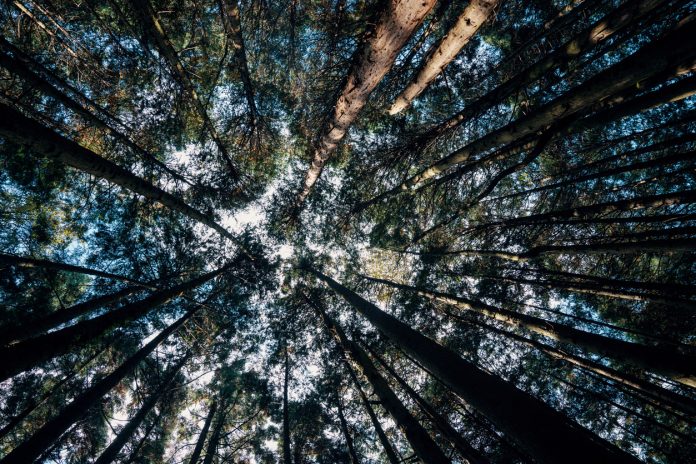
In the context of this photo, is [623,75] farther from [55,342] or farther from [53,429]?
[53,429]

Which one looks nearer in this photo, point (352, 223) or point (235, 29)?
point (235, 29)

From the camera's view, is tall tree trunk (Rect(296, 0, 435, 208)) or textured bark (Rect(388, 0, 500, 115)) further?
textured bark (Rect(388, 0, 500, 115))

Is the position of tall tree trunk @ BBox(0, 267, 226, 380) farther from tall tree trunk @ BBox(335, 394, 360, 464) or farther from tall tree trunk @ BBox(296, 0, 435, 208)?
tall tree trunk @ BBox(335, 394, 360, 464)

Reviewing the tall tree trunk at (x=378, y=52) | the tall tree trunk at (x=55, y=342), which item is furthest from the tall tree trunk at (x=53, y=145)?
the tall tree trunk at (x=378, y=52)

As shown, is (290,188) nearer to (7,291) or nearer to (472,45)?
(472,45)

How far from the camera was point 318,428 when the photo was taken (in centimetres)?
1065

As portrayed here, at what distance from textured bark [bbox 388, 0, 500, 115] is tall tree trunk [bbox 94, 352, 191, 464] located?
11466 mm

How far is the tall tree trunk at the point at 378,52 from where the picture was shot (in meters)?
3.39

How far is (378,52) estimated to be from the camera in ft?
12.9

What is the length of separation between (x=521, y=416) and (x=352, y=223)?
34.9 feet

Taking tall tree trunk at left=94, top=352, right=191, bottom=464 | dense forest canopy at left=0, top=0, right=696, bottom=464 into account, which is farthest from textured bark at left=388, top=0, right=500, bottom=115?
tall tree trunk at left=94, top=352, right=191, bottom=464

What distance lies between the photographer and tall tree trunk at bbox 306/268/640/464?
1.80 meters

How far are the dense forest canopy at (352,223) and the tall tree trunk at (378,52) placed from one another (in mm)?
36

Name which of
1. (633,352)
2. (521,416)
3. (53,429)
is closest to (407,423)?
(521,416)
